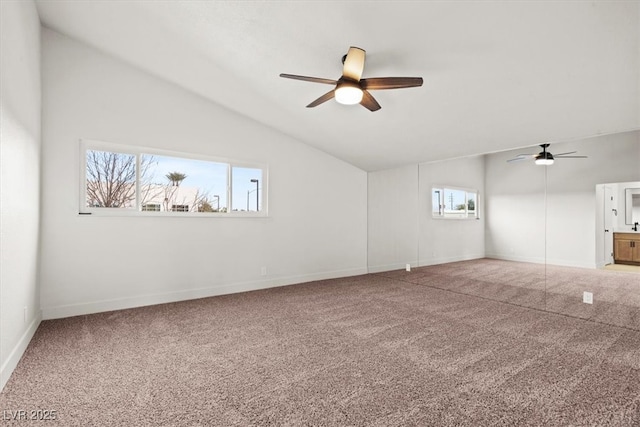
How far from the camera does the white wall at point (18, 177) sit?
2.08m

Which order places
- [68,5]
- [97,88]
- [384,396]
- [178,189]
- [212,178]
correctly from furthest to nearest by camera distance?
1. [212,178]
2. [178,189]
3. [97,88]
4. [68,5]
5. [384,396]

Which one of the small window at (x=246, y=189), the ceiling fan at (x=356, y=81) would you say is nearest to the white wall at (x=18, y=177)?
the ceiling fan at (x=356, y=81)

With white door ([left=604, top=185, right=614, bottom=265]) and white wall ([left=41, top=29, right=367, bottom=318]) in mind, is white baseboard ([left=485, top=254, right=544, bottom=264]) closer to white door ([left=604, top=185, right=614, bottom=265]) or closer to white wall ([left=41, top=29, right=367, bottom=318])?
white door ([left=604, top=185, right=614, bottom=265])

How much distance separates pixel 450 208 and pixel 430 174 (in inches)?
28.2

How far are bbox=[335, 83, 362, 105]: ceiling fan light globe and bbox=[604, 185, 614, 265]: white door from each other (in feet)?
9.67

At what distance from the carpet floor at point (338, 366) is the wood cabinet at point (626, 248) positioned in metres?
0.34

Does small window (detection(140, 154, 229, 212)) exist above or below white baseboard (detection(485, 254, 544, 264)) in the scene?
above

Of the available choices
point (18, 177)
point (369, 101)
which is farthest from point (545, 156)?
point (18, 177)

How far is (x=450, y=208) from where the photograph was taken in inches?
205

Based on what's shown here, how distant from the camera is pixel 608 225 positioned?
10.8 feet

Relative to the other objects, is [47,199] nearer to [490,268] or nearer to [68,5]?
[68,5]

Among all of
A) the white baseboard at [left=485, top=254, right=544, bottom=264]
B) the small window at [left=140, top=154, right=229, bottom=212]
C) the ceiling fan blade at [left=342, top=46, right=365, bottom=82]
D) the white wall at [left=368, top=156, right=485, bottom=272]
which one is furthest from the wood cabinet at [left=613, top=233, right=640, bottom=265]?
the small window at [left=140, top=154, right=229, bottom=212]

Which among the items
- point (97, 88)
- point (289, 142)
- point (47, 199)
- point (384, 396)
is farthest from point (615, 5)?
point (47, 199)

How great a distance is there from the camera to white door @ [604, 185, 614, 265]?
3271mm
